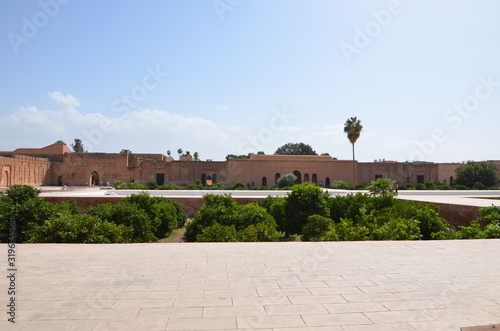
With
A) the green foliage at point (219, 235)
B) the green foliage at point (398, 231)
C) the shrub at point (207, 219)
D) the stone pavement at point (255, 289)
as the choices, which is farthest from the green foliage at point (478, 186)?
the green foliage at point (219, 235)

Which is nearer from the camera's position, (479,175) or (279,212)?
(279,212)

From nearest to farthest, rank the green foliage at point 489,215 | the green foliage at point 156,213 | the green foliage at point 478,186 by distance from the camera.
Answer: the green foliage at point 489,215 → the green foliage at point 156,213 → the green foliage at point 478,186

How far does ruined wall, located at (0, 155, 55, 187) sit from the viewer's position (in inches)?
1041

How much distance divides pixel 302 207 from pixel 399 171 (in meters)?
29.8

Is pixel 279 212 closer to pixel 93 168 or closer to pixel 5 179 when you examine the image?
pixel 5 179

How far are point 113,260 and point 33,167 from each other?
31254 mm

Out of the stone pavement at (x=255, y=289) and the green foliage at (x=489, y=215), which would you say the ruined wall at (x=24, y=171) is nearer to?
the stone pavement at (x=255, y=289)

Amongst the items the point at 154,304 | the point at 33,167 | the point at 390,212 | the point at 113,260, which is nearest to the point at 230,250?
the point at 113,260

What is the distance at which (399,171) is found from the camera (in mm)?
36375

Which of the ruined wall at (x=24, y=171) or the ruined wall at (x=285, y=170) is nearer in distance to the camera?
the ruined wall at (x=24, y=171)

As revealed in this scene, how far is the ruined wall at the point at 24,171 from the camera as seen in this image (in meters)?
26.5

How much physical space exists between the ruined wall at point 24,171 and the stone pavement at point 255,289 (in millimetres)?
26323

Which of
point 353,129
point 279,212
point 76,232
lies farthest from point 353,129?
point 76,232

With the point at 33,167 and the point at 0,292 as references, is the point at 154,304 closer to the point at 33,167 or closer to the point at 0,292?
the point at 0,292
